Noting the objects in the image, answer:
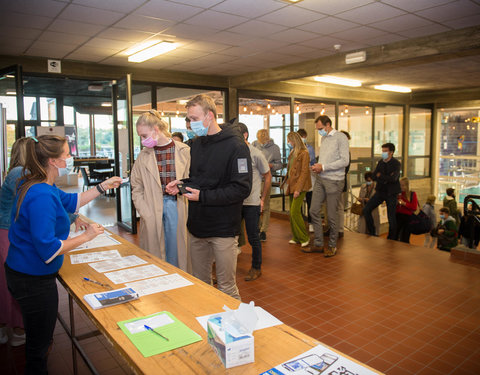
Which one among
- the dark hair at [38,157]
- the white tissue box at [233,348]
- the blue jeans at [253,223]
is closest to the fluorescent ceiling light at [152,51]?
the blue jeans at [253,223]

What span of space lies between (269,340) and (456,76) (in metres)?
9.67

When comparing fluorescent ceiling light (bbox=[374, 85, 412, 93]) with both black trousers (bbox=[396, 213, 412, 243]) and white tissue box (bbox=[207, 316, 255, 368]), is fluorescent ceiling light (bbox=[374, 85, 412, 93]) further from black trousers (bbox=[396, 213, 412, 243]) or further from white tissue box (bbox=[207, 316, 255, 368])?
white tissue box (bbox=[207, 316, 255, 368])

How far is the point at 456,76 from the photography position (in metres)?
9.12

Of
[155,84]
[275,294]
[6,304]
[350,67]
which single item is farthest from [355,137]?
[6,304]

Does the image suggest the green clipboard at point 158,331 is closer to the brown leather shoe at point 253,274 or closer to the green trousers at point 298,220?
the brown leather shoe at point 253,274

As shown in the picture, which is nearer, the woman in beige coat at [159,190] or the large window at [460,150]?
the woman in beige coat at [159,190]

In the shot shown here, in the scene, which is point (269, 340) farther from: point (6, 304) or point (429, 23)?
point (429, 23)

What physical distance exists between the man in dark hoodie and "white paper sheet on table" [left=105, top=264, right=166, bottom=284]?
1.30ft

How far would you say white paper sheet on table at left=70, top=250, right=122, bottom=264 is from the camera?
2432mm

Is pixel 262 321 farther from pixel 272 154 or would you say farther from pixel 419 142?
pixel 419 142

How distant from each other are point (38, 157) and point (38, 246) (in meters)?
0.46

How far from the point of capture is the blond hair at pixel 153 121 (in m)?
2.90

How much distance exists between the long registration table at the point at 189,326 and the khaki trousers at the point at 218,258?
1.31 ft

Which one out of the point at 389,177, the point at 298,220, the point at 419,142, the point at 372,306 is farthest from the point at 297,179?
the point at 419,142
